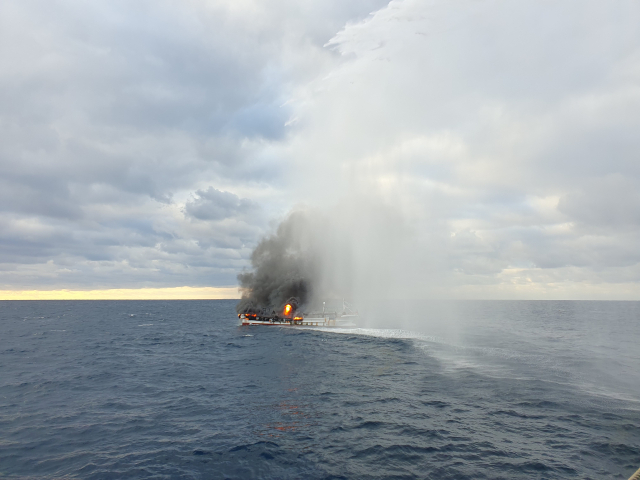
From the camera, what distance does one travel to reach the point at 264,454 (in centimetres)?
2145

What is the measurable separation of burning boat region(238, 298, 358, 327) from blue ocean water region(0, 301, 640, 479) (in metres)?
53.2

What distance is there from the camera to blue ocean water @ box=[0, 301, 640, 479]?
19859 millimetres

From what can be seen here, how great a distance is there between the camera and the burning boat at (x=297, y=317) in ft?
350

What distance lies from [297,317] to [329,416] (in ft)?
276

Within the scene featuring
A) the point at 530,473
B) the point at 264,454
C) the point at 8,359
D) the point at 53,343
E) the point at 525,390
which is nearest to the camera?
the point at 530,473

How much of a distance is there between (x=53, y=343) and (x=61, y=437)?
2589 inches

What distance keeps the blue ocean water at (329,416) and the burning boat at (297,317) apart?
53173mm

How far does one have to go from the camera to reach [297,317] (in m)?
111

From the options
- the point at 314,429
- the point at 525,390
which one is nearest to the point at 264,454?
the point at 314,429

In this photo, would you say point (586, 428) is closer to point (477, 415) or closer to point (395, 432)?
point (477, 415)

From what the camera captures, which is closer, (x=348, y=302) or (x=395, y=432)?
(x=395, y=432)

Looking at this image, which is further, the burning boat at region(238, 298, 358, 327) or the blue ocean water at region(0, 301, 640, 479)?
the burning boat at region(238, 298, 358, 327)

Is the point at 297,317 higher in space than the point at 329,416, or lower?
higher

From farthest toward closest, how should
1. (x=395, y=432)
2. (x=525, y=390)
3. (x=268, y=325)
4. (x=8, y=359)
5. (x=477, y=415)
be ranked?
1. (x=268, y=325)
2. (x=8, y=359)
3. (x=525, y=390)
4. (x=477, y=415)
5. (x=395, y=432)
